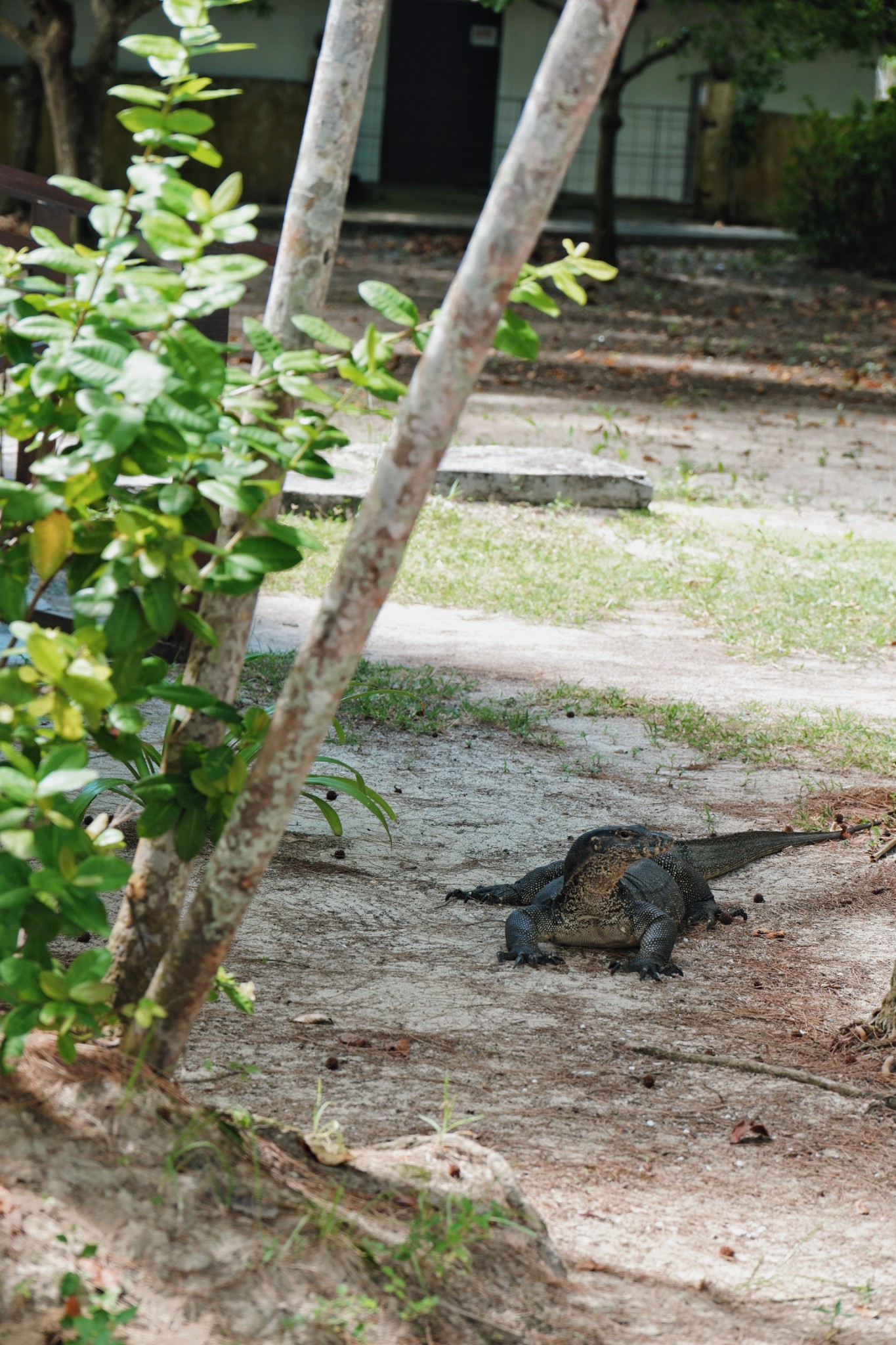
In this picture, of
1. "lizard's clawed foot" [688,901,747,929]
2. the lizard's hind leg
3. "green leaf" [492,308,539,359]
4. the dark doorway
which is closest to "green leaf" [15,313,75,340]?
"green leaf" [492,308,539,359]

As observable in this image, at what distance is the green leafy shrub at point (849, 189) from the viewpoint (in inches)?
914

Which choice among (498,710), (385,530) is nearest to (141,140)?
(385,530)

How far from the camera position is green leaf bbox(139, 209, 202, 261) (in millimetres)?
2109

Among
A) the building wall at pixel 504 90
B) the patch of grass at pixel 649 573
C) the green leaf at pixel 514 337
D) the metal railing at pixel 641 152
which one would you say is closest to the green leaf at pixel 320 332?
the green leaf at pixel 514 337

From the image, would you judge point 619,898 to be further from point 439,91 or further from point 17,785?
point 439,91

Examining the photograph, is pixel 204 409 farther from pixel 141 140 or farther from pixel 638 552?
pixel 638 552

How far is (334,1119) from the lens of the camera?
3145mm

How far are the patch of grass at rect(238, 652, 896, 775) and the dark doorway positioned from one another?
2432 cm

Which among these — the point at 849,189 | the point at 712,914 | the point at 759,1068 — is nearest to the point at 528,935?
the point at 712,914

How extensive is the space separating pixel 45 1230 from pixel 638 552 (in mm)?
7491

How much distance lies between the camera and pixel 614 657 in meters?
7.29

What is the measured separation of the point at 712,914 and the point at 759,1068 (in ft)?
3.90

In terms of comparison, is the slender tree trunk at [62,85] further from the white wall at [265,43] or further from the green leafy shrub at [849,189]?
the green leafy shrub at [849,189]

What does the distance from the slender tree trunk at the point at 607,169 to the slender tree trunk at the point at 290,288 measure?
54.7 feet
